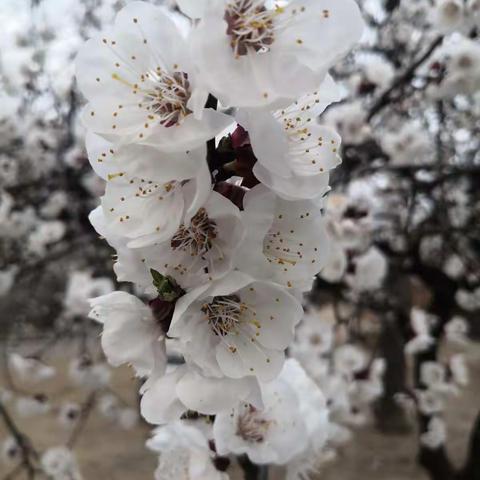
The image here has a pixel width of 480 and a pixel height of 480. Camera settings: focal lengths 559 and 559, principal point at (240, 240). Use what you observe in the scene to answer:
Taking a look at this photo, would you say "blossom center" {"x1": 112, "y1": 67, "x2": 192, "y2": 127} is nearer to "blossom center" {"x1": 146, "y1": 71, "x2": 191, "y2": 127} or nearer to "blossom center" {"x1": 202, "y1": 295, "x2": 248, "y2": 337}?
"blossom center" {"x1": 146, "y1": 71, "x2": 191, "y2": 127}

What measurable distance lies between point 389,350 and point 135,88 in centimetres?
506

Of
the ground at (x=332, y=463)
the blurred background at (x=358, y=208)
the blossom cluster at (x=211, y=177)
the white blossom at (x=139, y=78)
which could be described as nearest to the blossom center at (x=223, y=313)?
the blossom cluster at (x=211, y=177)

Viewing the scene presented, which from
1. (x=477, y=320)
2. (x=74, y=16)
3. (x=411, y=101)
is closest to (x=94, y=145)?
(x=411, y=101)

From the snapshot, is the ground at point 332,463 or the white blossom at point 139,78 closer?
the white blossom at point 139,78

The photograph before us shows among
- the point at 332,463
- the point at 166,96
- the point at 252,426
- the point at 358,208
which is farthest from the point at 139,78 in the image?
the point at 332,463

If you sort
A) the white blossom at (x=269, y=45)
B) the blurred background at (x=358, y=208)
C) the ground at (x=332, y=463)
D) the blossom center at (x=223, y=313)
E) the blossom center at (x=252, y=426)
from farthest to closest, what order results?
1. the ground at (x=332, y=463)
2. the blurred background at (x=358, y=208)
3. the blossom center at (x=252, y=426)
4. the blossom center at (x=223, y=313)
5. the white blossom at (x=269, y=45)

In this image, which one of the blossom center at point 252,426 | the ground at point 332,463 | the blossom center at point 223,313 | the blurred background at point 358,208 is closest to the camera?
the blossom center at point 223,313

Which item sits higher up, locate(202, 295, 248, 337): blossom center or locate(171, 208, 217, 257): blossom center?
locate(171, 208, 217, 257): blossom center

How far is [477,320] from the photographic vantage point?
841 cm

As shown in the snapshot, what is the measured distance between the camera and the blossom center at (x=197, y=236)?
1.84 feet

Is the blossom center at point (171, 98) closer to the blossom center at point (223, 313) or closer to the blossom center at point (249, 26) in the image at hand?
the blossom center at point (249, 26)

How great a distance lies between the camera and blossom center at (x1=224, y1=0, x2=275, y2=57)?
51 centimetres

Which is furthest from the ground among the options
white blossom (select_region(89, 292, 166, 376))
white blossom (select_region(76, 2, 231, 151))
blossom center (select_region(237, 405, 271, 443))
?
white blossom (select_region(76, 2, 231, 151))

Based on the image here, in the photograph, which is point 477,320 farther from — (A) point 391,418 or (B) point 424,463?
(B) point 424,463
